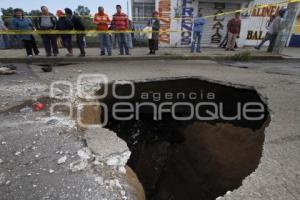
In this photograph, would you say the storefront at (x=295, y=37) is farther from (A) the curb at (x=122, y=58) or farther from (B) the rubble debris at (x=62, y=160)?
(B) the rubble debris at (x=62, y=160)

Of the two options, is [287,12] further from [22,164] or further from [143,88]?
[22,164]

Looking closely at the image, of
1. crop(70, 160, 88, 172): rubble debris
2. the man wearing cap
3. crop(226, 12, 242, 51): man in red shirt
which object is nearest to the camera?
crop(70, 160, 88, 172): rubble debris

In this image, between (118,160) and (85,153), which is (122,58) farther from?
(118,160)

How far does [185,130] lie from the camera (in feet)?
21.8

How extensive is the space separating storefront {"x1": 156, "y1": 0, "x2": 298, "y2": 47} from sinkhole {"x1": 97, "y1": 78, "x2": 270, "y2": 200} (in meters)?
7.70

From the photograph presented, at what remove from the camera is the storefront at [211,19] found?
13.4 meters

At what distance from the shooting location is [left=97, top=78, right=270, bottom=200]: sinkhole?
180 inches

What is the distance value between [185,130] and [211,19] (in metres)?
9.71

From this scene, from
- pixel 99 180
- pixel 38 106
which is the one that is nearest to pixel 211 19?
pixel 38 106

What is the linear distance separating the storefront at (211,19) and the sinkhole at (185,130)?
770cm

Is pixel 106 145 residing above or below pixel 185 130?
above

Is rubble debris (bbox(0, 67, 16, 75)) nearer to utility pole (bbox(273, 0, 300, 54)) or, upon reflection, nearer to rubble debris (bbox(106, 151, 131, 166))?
rubble debris (bbox(106, 151, 131, 166))

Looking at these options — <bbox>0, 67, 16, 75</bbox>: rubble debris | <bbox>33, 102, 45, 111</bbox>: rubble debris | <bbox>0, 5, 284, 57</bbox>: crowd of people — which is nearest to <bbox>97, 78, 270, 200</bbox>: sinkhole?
<bbox>33, 102, 45, 111</bbox>: rubble debris

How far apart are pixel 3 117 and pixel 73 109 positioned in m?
0.96
